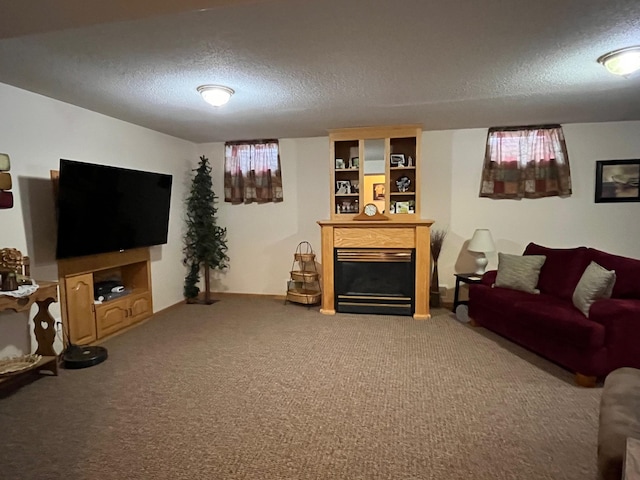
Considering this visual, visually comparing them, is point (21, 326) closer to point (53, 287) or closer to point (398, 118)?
point (53, 287)

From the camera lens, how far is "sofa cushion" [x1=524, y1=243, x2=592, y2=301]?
3.76m

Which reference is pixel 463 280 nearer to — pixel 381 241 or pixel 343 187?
pixel 381 241

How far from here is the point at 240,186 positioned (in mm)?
5691

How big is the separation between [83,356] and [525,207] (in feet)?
17.4

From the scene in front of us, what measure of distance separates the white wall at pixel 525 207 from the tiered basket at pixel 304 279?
5.70 feet

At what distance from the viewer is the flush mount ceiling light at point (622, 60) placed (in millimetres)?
2497

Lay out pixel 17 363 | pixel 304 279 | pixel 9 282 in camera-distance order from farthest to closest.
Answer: pixel 304 279
pixel 17 363
pixel 9 282

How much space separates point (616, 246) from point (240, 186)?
5149mm

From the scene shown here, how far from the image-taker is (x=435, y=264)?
513cm

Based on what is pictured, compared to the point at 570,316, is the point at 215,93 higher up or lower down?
higher up

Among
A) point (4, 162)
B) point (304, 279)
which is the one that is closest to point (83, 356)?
point (4, 162)

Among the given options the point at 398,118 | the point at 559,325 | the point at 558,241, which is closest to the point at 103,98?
the point at 398,118

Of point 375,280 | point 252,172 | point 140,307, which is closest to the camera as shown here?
point 140,307

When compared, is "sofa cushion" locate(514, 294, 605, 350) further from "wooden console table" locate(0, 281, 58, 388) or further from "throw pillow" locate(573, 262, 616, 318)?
"wooden console table" locate(0, 281, 58, 388)
